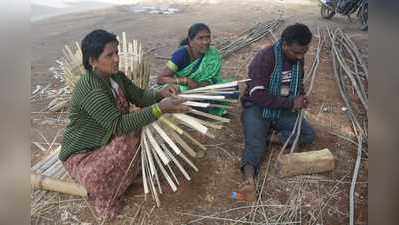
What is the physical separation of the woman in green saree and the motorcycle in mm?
560

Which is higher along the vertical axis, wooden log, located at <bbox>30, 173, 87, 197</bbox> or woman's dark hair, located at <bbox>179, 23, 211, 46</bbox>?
woman's dark hair, located at <bbox>179, 23, 211, 46</bbox>

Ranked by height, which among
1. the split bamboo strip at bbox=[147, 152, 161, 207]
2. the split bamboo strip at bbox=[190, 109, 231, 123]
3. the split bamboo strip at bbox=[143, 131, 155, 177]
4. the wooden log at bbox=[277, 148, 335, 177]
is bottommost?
the split bamboo strip at bbox=[147, 152, 161, 207]

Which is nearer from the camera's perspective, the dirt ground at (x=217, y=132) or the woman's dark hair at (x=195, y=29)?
the dirt ground at (x=217, y=132)

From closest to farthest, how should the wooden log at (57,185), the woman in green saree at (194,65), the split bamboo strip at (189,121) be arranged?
the split bamboo strip at (189,121), the wooden log at (57,185), the woman in green saree at (194,65)

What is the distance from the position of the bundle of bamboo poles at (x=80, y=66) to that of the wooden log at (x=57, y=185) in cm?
33

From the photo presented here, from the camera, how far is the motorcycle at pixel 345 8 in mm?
1992

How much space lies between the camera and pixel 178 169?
2258 millimetres

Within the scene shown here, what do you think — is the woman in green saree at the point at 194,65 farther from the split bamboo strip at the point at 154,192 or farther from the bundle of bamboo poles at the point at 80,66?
the split bamboo strip at the point at 154,192

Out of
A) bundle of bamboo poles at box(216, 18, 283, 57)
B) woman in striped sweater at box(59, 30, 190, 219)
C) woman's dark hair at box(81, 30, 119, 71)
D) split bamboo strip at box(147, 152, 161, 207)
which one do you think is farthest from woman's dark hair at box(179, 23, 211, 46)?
split bamboo strip at box(147, 152, 161, 207)

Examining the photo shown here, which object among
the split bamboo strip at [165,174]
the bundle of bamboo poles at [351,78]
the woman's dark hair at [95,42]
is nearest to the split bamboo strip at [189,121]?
the split bamboo strip at [165,174]

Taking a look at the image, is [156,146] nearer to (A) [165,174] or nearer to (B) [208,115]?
(A) [165,174]

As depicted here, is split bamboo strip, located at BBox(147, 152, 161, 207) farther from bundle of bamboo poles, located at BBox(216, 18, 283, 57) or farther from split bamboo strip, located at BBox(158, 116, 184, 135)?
bundle of bamboo poles, located at BBox(216, 18, 283, 57)

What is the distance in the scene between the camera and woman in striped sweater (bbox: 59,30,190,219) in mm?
2012

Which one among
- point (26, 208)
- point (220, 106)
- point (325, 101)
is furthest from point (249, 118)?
point (26, 208)
